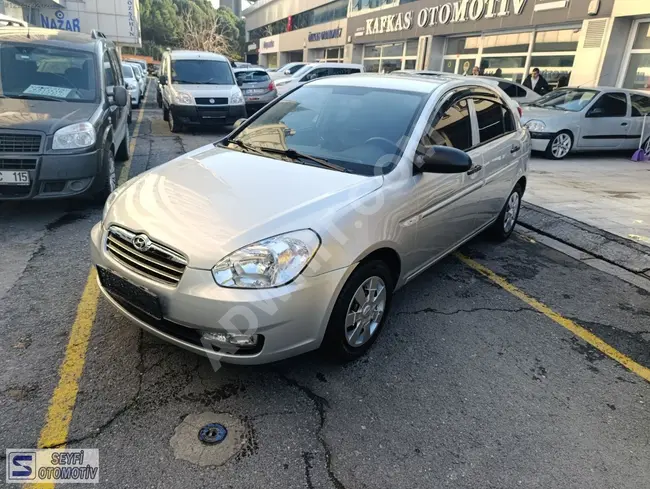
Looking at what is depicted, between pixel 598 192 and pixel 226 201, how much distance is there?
6.98 meters

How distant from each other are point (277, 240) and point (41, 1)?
2555cm

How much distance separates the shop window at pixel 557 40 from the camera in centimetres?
1454

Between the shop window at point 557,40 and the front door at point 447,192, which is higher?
the shop window at point 557,40

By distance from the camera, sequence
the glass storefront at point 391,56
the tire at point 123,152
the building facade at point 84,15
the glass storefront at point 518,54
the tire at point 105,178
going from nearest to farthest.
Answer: the tire at point 105,178 < the tire at point 123,152 < the glass storefront at point 518,54 < the building facade at point 84,15 < the glass storefront at point 391,56

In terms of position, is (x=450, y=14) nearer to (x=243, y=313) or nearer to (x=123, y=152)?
(x=123, y=152)

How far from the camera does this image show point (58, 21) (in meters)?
24.1

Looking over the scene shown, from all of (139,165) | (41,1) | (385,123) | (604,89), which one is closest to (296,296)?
(385,123)

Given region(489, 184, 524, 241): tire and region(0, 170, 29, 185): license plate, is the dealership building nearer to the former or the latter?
region(489, 184, 524, 241): tire

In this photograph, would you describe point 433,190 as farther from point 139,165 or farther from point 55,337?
point 139,165

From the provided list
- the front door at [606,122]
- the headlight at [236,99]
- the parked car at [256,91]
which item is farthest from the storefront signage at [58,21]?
the front door at [606,122]

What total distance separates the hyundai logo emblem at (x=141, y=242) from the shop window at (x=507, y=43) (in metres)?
17.5

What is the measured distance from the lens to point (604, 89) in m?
10.5

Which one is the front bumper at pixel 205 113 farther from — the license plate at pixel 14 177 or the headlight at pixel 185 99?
the license plate at pixel 14 177

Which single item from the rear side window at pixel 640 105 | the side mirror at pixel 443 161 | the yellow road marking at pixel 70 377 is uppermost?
the rear side window at pixel 640 105
